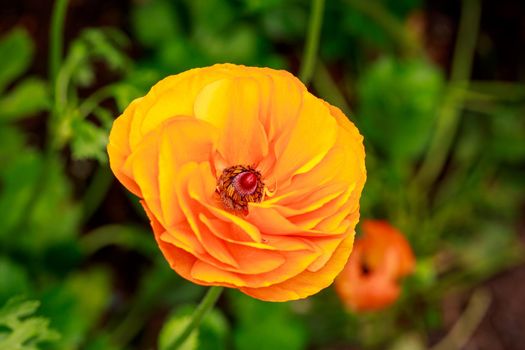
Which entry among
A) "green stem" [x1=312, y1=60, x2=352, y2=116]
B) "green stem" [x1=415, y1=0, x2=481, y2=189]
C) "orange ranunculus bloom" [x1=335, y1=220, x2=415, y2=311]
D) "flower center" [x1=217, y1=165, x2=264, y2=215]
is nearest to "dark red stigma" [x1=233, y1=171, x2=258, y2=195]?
"flower center" [x1=217, y1=165, x2=264, y2=215]

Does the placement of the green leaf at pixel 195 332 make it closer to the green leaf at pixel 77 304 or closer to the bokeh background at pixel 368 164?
the bokeh background at pixel 368 164

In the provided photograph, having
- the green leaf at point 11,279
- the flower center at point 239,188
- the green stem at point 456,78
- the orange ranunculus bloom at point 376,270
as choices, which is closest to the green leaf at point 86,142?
the flower center at point 239,188

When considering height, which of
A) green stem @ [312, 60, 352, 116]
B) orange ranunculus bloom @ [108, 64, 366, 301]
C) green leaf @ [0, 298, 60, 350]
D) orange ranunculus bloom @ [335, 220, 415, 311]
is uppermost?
orange ranunculus bloom @ [108, 64, 366, 301]

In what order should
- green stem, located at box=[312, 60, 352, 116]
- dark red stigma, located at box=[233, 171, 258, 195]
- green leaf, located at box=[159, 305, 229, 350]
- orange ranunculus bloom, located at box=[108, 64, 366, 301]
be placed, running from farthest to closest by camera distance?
1. green stem, located at box=[312, 60, 352, 116]
2. green leaf, located at box=[159, 305, 229, 350]
3. dark red stigma, located at box=[233, 171, 258, 195]
4. orange ranunculus bloom, located at box=[108, 64, 366, 301]

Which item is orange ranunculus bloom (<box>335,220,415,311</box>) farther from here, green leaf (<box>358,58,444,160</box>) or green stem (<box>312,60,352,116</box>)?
green stem (<box>312,60,352,116</box>)

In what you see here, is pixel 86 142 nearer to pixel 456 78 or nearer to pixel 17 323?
pixel 17 323

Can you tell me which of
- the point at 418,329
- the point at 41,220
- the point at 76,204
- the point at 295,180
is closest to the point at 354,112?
the point at 418,329

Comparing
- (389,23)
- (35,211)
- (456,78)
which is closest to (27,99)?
(35,211)

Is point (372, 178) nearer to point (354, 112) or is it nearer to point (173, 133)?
point (354, 112)
